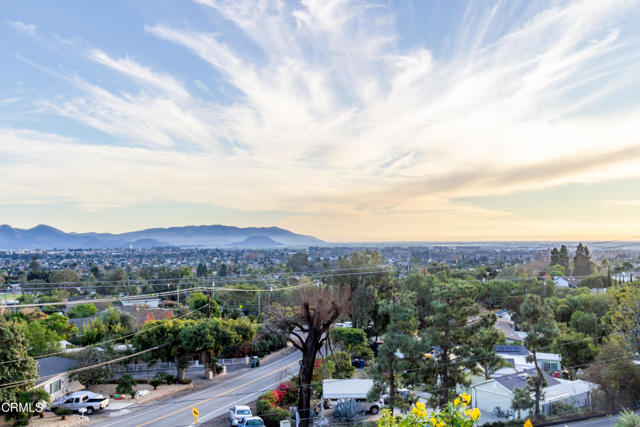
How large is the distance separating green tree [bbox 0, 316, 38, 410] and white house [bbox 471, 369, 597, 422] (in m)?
17.4

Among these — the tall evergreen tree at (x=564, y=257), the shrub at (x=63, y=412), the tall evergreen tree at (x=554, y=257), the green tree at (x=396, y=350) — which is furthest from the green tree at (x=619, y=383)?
the tall evergreen tree at (x=554, y=257)

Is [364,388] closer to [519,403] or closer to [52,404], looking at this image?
[519,403]

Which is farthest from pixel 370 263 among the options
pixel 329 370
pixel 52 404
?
pixel 52 404

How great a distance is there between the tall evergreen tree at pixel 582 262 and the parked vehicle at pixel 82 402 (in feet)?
196

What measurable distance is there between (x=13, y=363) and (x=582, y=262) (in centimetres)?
6502

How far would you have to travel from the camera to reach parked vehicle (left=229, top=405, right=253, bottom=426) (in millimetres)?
15973

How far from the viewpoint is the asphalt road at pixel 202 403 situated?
1669 centimetres

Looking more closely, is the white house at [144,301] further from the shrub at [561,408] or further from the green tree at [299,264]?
the shrub at [561,408]

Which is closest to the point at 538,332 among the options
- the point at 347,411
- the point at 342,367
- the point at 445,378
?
the point at 445,378

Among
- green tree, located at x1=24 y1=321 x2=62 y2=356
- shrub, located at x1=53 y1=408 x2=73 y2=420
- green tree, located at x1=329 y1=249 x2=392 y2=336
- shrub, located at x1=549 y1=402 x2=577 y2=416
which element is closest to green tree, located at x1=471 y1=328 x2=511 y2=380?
shrub, located at x1=549 y1=402 x2=577 y2=416

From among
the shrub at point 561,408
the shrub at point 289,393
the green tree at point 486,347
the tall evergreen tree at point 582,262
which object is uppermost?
the tall evergreen tree at point 582,262

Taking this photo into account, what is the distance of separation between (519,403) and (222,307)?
31386mm

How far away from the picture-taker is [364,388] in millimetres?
18141

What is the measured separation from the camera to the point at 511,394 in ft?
51.6
